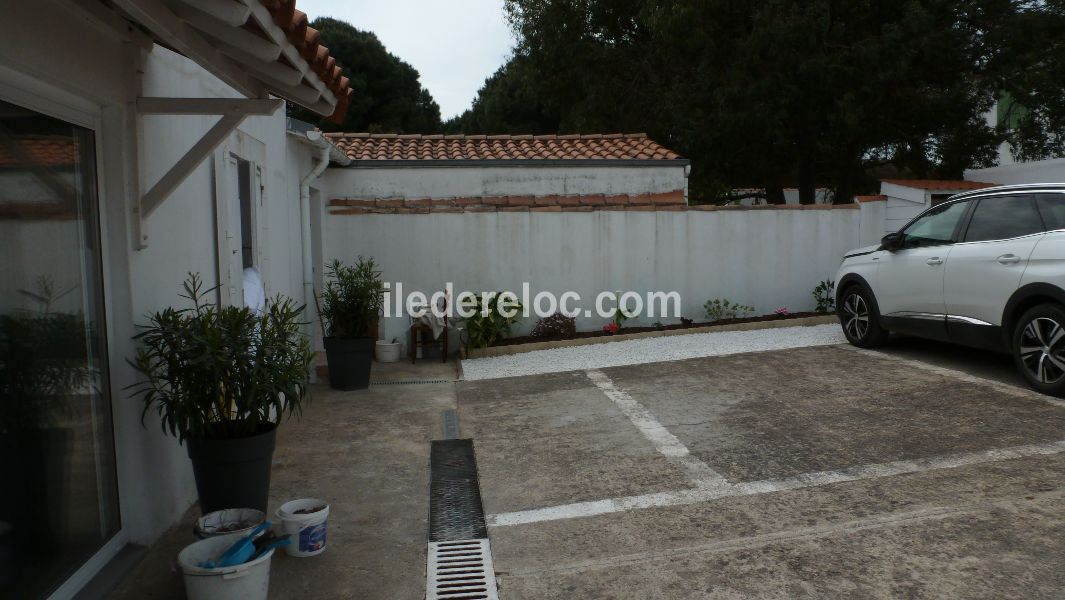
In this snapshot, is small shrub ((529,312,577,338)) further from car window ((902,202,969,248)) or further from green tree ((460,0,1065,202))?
green tree ((460,0,1065,202))

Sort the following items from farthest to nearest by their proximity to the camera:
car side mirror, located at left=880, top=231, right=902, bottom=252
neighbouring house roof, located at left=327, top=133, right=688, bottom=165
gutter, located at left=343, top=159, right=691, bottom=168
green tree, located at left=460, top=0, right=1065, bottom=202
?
green tree, located at left=460, top=0, right=1065, bottom=202 → neighbouring house roof, located at left=327, top=133, right=688, bottom=165 → gutter, located at left=343, top=159, right=691, bottom=168 → car side mirror, located at left=880, top=231, right=902, bottom=252

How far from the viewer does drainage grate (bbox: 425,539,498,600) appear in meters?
3.52

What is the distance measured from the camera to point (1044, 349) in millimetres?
6086

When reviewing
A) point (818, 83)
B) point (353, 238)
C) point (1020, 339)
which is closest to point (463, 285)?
point (353, 238)

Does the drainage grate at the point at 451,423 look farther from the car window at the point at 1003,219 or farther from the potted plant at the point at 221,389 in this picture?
the car window at the point at 1003,219

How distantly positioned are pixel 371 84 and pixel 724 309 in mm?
17032

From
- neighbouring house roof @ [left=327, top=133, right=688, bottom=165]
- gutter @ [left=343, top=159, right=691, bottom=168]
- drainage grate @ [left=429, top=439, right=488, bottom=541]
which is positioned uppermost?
neighbouring house roof @ [left=327, top=133, right=688, bottom=165]

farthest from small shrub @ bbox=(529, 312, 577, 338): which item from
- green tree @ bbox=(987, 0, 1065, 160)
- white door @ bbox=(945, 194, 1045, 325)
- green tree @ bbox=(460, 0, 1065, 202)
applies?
green tree @ bbox=(987, 0, 1065, 160)

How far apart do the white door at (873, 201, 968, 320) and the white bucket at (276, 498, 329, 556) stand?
5.88m

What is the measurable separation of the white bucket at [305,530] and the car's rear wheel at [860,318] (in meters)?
6.36

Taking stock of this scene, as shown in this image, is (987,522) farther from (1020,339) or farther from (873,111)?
(873,111)

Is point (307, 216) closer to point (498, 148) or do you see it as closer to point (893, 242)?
point (498, 148)

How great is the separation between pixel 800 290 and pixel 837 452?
6015mm

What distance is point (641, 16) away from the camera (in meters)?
15.2
